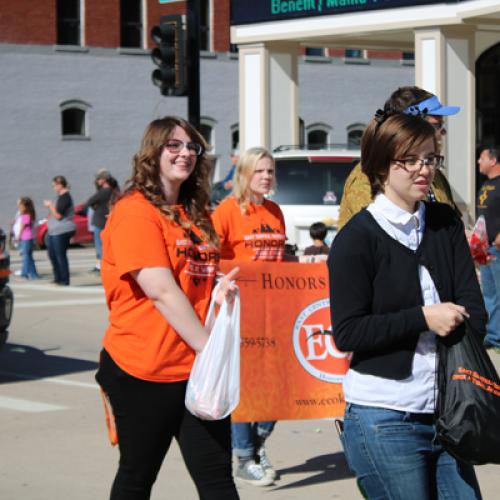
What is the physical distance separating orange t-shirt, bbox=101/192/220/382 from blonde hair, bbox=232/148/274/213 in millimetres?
2602

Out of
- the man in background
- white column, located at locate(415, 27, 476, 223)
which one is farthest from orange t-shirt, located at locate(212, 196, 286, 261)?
white column, located at locate(415, 27, 476, 223)

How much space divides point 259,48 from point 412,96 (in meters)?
13.3

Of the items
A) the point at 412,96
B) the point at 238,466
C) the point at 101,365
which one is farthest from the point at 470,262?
the point at 238,466

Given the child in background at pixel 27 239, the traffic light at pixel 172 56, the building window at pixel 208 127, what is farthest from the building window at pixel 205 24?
the traffic light at pixel 172 56

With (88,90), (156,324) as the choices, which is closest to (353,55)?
(88,90)

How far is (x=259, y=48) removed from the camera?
1786cm

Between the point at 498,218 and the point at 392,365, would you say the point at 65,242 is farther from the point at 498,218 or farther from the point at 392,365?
the point at 392,365

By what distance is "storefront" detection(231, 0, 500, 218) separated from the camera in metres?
15.8

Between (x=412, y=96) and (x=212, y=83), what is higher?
(x=212, y=83)

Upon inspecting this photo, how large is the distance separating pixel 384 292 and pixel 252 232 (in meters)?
3.40

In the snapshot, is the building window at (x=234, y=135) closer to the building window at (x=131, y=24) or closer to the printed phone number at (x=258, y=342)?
the building window at (x=131, y=24)

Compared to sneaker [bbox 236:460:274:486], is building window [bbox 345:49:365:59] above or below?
above

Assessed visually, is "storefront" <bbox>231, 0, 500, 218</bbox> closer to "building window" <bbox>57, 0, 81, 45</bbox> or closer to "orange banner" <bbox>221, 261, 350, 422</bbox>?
"orange banner" <bbox>221, 261, 350, 422</bbox>

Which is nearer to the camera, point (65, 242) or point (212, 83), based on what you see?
point (65, 242)
